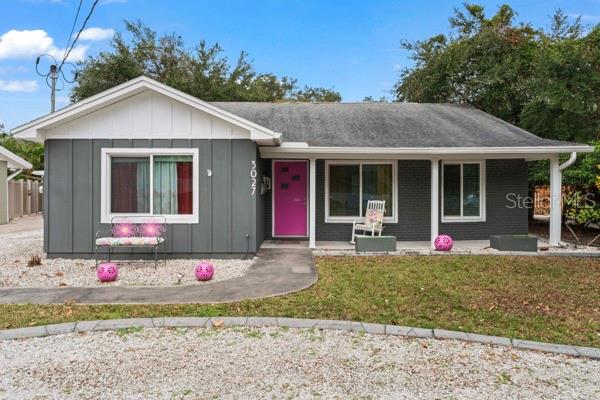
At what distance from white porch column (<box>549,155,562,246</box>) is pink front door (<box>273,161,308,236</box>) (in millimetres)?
5988

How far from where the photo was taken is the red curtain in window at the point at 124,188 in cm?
804

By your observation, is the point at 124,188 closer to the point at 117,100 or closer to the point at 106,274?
the point at 117,100

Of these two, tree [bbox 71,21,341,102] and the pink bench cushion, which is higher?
tree [bbox 71,21,341,102]

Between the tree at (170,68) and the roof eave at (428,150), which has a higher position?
the tree at (170,68)

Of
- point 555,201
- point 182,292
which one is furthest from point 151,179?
point 555,201

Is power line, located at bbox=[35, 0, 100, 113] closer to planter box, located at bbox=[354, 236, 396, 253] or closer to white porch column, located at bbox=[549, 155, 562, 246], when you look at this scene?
planter box, located at bbox=[354, 236, 396, 253]

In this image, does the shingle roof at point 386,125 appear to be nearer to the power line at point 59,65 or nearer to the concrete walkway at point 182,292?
the concrete walkway at point 182,292

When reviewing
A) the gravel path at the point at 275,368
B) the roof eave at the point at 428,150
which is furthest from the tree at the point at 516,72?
the gravel path at the point at 275,368

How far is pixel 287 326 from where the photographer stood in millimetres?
4258

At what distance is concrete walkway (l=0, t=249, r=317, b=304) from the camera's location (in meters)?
5.14

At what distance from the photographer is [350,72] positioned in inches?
1054

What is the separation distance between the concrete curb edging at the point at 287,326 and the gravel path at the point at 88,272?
1823mm

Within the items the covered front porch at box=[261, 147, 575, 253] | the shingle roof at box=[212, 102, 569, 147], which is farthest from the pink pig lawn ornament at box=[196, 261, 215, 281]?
the shingle roof at box=[212, 102, 569, 147]

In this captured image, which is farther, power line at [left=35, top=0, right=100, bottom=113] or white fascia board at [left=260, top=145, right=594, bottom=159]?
white fascia board at [left=260, top=145, right=594, bottom=159]
